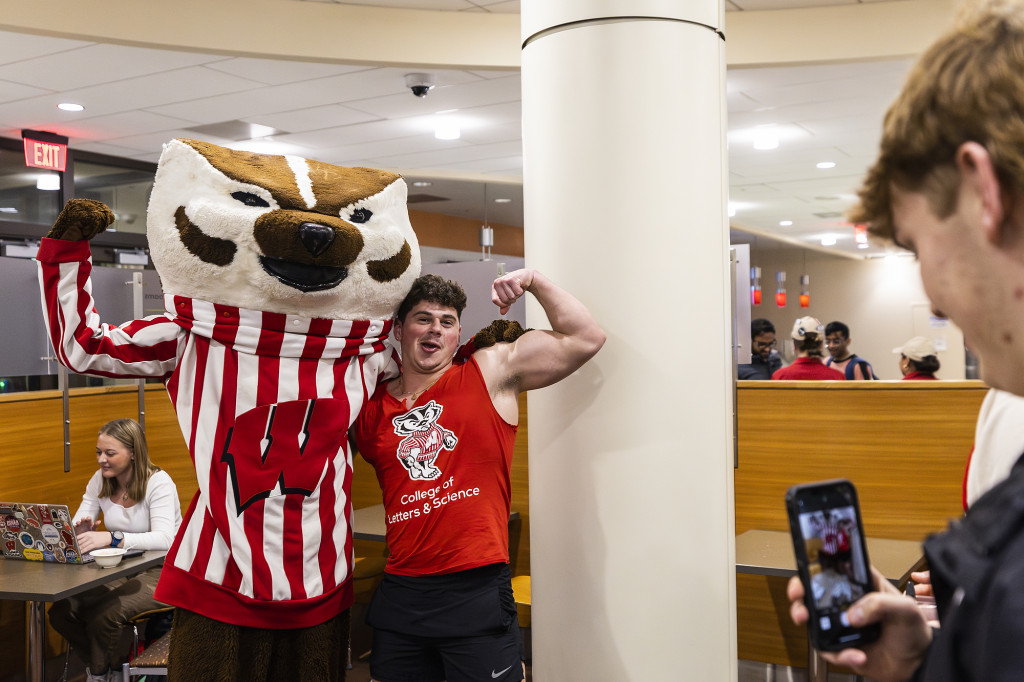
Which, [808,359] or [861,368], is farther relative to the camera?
[861,368]

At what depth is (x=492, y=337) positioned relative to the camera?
7.79 ft

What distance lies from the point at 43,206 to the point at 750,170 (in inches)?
251

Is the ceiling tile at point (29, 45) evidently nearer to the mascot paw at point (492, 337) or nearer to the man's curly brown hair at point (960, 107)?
the mascot paw at point (492, 337)

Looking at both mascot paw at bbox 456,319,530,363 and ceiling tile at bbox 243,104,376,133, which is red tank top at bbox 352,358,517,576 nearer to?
mascot paw at bbox 456,319,530,363

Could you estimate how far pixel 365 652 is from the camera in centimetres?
458

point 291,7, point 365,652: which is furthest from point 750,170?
point 365,652

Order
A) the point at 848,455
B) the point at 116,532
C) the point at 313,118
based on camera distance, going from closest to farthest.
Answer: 1. the point at 116,532
2. the point at 848,455
3. the point at 313,118

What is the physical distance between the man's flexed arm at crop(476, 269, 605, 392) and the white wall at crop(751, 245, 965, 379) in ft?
40.0

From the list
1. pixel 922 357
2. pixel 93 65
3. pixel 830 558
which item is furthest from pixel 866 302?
pixel 830 558

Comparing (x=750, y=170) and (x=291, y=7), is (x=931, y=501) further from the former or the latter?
(x=750, y=170)

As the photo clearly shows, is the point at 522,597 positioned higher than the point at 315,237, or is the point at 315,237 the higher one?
the point at 315,237

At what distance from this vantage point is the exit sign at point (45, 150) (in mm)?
6996

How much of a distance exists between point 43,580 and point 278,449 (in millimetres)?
1644

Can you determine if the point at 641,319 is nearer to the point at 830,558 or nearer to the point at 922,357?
the point at 830,558
